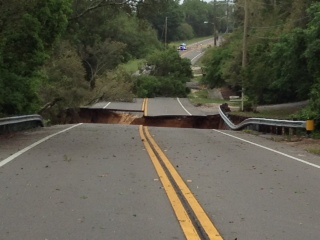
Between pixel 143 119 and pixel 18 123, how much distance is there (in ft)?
68.8

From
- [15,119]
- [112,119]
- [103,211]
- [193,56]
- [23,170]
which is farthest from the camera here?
[193,56]

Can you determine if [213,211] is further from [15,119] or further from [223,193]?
[15,119]

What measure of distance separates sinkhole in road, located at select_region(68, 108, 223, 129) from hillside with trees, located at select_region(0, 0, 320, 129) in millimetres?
1426

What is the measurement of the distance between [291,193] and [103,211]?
11.0 ft

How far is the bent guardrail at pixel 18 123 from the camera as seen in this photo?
69.0 ft

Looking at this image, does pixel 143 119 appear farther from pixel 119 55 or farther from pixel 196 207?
pixel 196 207

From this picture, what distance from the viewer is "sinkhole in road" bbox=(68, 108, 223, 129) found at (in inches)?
1699

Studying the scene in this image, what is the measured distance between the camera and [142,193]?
8859 millimetres

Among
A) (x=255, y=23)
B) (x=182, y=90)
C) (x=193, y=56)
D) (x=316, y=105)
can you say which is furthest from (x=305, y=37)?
(x=193, y=56)

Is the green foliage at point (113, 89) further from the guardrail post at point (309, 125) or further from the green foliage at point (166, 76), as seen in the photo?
the guardrail post at point (309, 125)

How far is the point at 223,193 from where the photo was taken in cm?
898

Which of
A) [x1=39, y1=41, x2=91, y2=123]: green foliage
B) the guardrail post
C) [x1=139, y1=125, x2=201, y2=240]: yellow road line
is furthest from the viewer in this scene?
[x1=39, y1=41, x2=91, y2=123]: green foliage

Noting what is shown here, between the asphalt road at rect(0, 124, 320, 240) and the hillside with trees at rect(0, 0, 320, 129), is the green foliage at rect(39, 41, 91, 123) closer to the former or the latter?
the hillside with trees at rect(0, 0, 320, 129)

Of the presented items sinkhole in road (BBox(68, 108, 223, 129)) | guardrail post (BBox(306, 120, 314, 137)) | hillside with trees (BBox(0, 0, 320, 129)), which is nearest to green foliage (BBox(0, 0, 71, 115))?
hillside with trees (BBox(0, 0, 320, 129))
